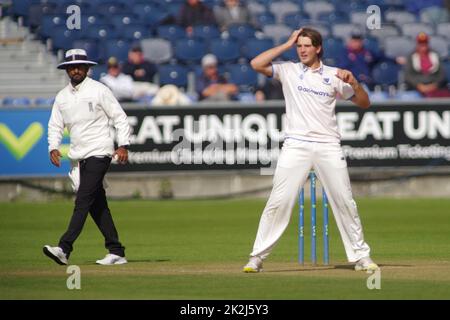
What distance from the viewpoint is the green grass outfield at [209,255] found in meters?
10.5

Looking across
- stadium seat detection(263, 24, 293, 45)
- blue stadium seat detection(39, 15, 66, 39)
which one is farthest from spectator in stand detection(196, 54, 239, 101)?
blue stadium seat detection(39, 15, 66, 39)

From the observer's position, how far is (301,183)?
11633 millimetres

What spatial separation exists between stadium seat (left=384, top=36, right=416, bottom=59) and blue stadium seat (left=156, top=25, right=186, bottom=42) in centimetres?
396

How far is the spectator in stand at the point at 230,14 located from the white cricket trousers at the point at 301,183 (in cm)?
1456

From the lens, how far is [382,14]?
26.7 meters

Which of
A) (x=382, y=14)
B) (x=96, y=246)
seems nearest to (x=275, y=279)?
(x=96, y=246)

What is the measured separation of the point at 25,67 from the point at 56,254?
41.6 ft

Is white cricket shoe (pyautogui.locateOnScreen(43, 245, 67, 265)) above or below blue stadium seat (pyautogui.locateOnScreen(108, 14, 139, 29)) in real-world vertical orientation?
below

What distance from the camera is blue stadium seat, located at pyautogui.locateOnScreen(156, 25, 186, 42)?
25203 millimetres

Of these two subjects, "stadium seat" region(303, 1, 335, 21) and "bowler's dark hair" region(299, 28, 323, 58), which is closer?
"bowler's dark hair" region(299, 28, 323, 58)

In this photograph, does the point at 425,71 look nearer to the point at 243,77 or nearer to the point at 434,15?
the point at 243,77

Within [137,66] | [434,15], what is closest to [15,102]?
[137,66]

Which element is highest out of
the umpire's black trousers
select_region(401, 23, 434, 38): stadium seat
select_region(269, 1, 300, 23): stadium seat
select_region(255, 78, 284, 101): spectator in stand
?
select_region(269, 1, 300, 23): stadium seat

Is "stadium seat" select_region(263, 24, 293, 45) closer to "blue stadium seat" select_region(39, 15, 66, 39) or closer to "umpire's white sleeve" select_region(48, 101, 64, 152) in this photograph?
"blue stadium seat" select_region(39, 15, 66, 39)
